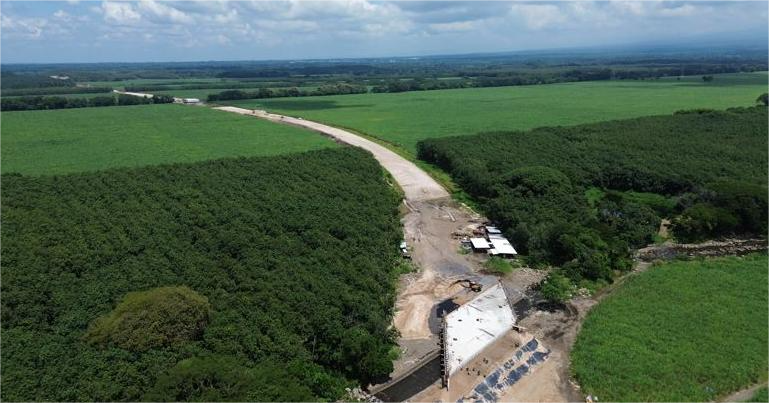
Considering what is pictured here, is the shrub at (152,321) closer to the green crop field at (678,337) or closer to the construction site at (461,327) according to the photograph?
the construction site at (461,327)

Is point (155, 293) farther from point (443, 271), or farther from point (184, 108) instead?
point (184, 108)

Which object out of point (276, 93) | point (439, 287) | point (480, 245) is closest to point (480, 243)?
point (480, 245)

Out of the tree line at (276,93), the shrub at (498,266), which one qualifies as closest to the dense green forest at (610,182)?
the shrub at (498,266)

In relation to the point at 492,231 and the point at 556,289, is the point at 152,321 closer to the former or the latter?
the point at 556,289

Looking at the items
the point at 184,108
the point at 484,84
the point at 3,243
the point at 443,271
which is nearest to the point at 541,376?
the point at 443,271

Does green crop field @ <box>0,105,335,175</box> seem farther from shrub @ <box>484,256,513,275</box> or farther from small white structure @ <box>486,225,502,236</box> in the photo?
shrub @ <box>484,256,513,275</box>

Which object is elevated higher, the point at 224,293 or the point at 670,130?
the point at 670,130
